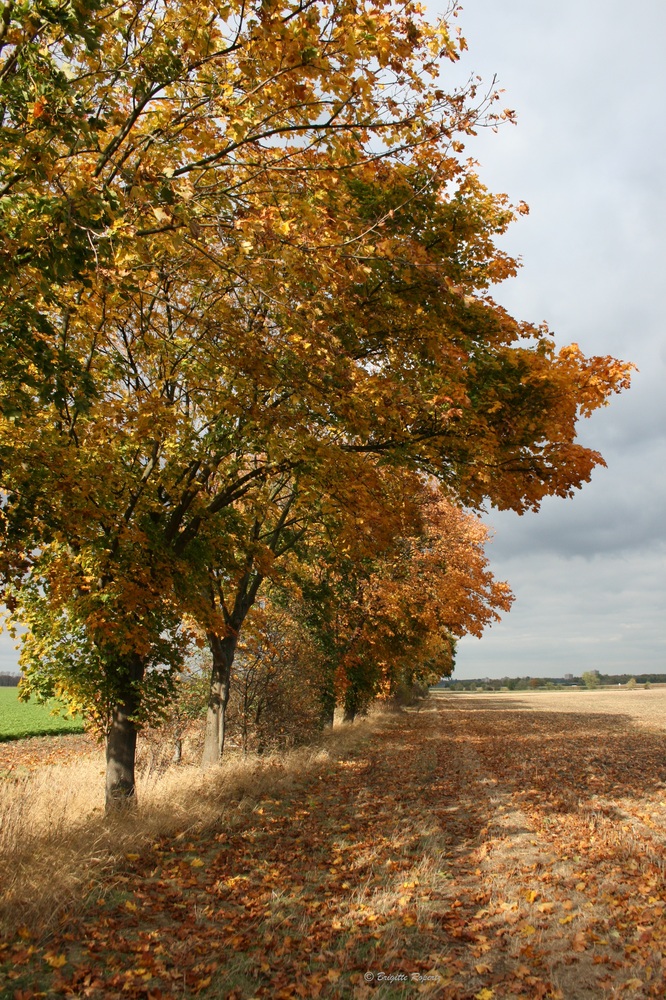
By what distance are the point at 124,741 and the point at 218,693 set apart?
4328 mm

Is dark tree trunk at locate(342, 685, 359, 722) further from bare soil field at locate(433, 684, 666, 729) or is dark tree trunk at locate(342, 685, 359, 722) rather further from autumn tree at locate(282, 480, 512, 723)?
bare soil field at locate(433, 684, 666, 729)

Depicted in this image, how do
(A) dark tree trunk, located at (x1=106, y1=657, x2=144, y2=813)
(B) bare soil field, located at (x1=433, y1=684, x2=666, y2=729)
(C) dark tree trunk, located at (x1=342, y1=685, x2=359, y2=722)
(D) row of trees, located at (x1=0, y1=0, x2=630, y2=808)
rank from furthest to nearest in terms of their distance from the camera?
(B) bare soil field, located at (x1=433, y1=684, x2=666, y2=729) < (C) dark tree trunk, located at (x1=342, y1=685, x2=359, y2=722) < (A) dark tree trunk, located at (x1=106, y1=657, x2=144, y2=813) < (D) row of trees, located at (x1=0, y1=0, x2=630, y2=808)

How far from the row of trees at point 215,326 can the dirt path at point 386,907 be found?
302cm

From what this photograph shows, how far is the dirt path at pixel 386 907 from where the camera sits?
16.1 ft

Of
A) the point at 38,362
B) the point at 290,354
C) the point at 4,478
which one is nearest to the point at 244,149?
the point at 290,354

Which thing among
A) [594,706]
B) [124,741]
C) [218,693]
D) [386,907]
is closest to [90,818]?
[124,741]

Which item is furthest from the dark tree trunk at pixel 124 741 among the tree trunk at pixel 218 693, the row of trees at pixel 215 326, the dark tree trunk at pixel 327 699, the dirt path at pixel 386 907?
the dark tree trunk at pixel 327 699

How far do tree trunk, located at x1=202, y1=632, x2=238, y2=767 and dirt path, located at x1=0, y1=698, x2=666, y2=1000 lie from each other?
114 inches

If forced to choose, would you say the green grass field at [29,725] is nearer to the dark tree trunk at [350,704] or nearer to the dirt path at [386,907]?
the dark tree trunk at [350,704]

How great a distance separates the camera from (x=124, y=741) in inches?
392

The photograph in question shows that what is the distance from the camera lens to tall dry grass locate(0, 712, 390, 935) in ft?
19.6

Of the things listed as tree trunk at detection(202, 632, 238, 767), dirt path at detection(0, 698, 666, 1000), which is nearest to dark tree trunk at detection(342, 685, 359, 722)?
tree trunk at detection(202, 632, 238, 767)

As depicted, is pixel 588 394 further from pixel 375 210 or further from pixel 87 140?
pixel 87 140

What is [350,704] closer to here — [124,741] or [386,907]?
[124,741]
